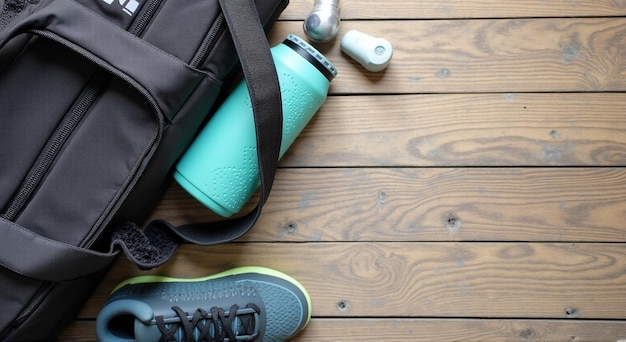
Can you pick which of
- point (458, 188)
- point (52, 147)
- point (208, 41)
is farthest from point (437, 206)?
point (52, 147)

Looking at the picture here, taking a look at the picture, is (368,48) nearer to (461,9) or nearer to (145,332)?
(461,9)

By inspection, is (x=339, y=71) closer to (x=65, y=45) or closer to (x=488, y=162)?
(x=488, y=162)

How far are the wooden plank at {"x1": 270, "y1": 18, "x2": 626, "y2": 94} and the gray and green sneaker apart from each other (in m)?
0.32

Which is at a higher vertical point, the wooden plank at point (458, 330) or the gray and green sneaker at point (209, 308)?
the wooden plank at point (458, 330)

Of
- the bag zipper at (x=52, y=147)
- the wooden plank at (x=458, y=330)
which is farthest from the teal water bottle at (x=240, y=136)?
the wooden plank at (x=458, y=330)

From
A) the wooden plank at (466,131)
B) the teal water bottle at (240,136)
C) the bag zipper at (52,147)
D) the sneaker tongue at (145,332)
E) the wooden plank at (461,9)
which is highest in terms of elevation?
the wooden plank at (461,9)

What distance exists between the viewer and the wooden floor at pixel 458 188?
888 millimetres

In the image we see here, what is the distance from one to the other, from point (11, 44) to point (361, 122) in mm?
489

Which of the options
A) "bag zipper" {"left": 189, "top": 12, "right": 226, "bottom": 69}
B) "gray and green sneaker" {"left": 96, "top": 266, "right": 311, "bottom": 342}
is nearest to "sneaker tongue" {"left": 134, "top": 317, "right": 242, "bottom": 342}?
"gray and green sneaker" {"left": 96, "top": 266, "right": 311, "bottom": 342}

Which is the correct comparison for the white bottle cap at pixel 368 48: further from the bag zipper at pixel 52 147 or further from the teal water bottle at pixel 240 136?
the bag zipper at pixel 52 147

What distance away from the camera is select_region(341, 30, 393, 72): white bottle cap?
2.77 feet

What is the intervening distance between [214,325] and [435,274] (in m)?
0.35

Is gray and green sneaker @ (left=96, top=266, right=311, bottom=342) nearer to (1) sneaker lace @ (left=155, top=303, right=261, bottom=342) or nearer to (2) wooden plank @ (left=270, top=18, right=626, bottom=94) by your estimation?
(1) sneaker lace @ (left=155, top=303, right=261, bottom=342)

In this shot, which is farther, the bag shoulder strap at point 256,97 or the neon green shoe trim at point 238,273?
the neon green shoe trim at point 238,273
